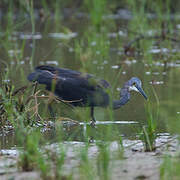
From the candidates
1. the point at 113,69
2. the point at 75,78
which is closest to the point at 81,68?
the point at 113,69

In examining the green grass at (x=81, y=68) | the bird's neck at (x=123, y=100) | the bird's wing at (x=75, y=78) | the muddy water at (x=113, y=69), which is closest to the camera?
the green grass at (x=81, y=68)

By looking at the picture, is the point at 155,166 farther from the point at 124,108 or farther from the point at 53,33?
the point at 53,33

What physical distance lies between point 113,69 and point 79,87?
2363 millimetres

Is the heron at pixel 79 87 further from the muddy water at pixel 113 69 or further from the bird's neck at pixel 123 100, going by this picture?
the muddy water at pixel 113 69

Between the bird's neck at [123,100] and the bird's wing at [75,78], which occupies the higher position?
the bird's wing at [75,78]

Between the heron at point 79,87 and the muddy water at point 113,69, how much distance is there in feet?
0.51

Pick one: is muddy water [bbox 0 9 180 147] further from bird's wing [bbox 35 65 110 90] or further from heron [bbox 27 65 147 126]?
bird's wing [bbox 35 65 110 90]

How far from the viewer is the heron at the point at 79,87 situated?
5.89 m

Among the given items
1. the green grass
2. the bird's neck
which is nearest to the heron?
the bird's neck

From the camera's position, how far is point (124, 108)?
635 cm

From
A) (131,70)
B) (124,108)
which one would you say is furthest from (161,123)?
(131,70)

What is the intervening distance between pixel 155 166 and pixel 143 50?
532 cm

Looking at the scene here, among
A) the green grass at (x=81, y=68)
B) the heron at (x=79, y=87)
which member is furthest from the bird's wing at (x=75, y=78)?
the green grass at (x=81, y=68)

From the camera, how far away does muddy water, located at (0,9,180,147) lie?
5.48m
